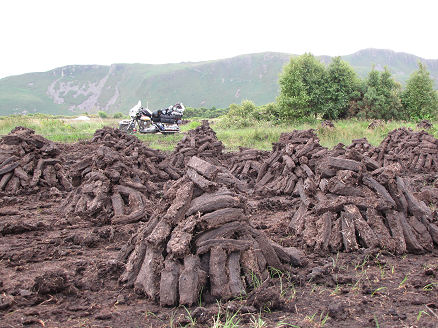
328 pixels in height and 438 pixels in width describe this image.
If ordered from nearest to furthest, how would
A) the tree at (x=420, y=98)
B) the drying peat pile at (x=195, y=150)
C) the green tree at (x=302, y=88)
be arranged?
the drying peat pile at (x=195, y=150)
the green tree at (x=302, y=88)
the tree at (x=420, y=98)

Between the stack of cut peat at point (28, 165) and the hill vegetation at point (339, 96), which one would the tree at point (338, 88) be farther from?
the stack of cut peat at point (28, 165)

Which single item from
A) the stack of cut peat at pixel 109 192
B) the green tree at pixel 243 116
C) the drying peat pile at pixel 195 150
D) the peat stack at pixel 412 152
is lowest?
the green tree at pixel 243 116

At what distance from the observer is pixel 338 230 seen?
536 centimetres

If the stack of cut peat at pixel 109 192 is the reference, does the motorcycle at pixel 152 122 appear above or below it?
below

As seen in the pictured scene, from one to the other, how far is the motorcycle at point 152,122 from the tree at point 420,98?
24191 mm

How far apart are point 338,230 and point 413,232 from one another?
3.46ft

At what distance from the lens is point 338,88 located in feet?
117

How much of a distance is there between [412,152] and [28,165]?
13.4 metres

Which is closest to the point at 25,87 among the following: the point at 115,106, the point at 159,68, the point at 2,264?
the point at 115,106

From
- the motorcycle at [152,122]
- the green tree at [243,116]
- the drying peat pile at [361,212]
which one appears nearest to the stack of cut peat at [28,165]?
the drying peat pile at [361,212]

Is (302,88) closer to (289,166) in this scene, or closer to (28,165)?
(289,166)

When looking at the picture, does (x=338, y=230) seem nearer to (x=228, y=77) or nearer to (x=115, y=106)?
(x=115, y=106)

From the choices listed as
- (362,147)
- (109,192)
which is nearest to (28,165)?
(109,192)

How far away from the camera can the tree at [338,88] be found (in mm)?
35344
